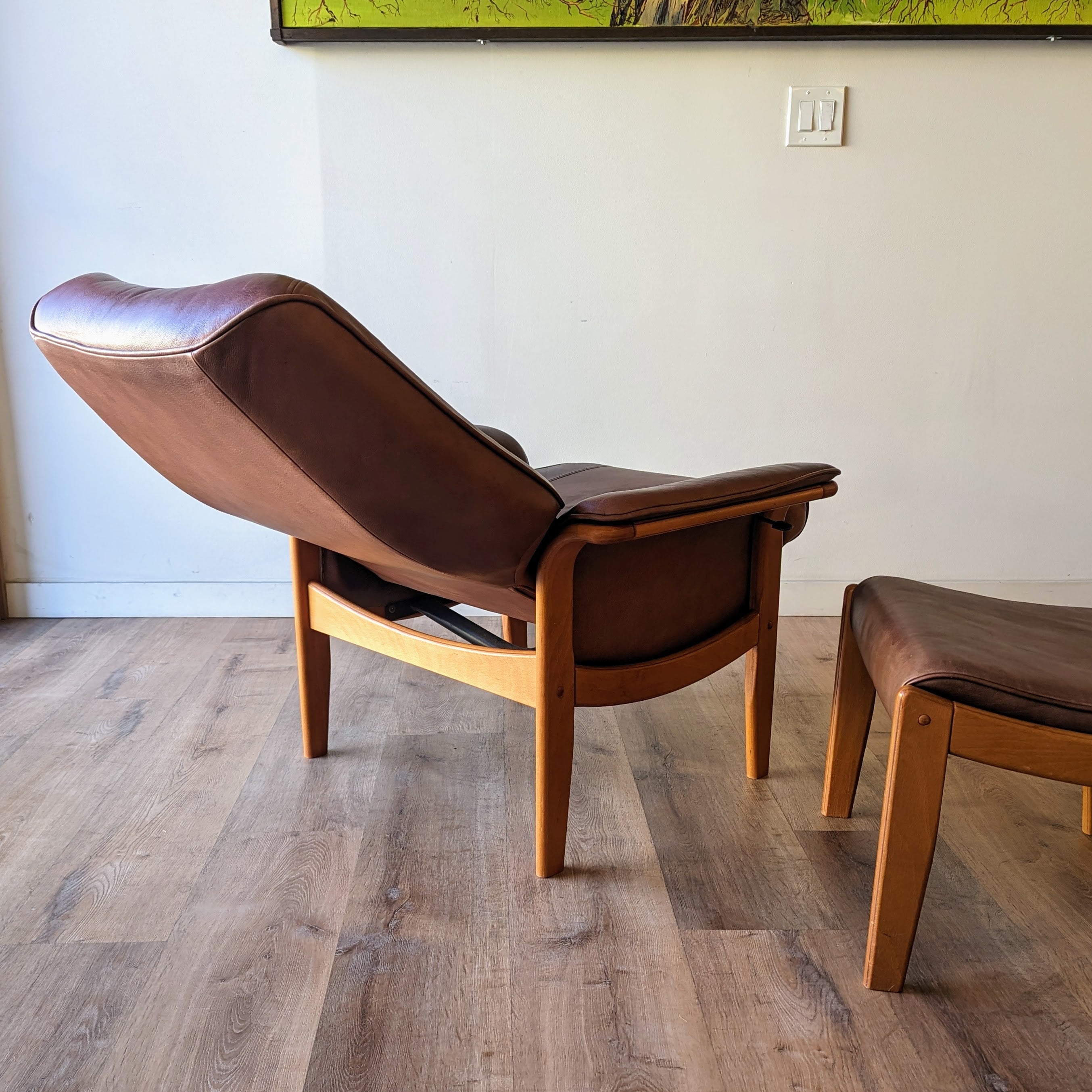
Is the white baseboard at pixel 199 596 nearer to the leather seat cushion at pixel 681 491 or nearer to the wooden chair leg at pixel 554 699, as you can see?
the leather seat cushion at pixel 681 491

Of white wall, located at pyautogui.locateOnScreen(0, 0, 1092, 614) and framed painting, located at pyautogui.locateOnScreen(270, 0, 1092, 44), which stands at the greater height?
framed painting, located at pyautogui.locateOnScreen(270, 0, 1092, 44)

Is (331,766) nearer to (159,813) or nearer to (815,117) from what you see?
(159,813)

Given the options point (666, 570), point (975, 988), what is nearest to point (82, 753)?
point (666, 570)

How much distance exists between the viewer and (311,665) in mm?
1729

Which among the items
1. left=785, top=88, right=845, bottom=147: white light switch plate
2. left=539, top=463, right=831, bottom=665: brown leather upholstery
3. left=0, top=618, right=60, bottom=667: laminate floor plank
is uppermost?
left=785, top=88, right=845, bottom=147: white light switch plate

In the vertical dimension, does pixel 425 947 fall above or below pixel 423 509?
below

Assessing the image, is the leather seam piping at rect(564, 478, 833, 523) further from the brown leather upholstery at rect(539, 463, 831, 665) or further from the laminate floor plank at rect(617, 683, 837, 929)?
the laminate floor plank at rect(617, 683, 837, 929)

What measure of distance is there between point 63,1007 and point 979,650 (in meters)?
1.13

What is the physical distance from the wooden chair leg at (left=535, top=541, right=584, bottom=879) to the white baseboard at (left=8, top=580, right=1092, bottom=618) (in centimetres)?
120

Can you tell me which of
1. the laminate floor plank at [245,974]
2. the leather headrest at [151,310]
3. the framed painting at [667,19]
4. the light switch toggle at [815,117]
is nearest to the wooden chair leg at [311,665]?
the laminate floor plank at [245,974]

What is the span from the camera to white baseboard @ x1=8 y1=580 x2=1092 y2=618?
2.54 m

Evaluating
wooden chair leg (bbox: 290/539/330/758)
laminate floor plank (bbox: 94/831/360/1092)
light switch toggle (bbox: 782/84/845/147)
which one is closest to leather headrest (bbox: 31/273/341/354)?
wooden chair leg (bbox: 290/539/330/758)

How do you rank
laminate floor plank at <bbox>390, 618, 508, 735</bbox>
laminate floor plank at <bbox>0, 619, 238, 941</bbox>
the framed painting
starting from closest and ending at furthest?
laminate floor plank at <bbox>0, 619, 238, 941</bbox>
laminate floor plank at <bbox>390, 618, 508, 735</bbox>
the framed painting

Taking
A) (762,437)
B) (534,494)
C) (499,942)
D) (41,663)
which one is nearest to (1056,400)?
(762,437)
